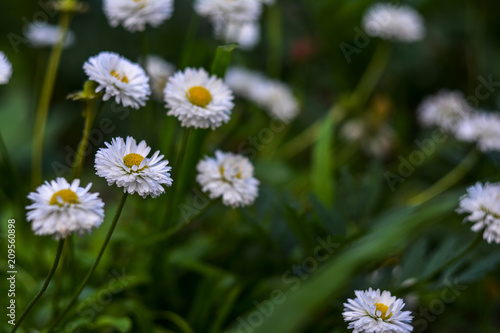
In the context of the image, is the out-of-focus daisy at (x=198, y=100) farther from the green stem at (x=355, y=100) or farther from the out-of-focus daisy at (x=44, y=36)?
the green stem at (x=355, y=100)

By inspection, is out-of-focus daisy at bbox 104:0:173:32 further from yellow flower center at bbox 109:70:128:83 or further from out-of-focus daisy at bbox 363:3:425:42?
out-of-focus daisy at bbox 363:3:425:42

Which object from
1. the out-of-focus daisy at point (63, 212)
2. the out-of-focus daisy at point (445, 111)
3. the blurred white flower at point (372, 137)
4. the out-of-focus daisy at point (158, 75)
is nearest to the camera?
the out-of-focus daisy at point (63, 212)

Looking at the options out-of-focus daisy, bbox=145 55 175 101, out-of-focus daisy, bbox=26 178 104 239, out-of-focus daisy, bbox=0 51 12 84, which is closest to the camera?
out-of-focus daisy, bbox=26 178 104 239

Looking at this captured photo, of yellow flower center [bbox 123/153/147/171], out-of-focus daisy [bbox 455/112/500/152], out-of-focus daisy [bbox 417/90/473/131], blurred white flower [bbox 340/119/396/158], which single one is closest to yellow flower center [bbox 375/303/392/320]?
yellow flower center [bbox 123/153/147/171]

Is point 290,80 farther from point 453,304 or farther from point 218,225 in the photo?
point 453,304

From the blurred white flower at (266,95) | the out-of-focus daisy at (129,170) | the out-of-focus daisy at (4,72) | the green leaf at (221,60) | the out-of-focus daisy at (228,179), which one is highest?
the blurred white flower at (266,95)

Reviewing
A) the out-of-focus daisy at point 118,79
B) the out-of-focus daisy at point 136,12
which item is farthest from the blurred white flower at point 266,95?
the out-of-focus daisy at point 118,79
